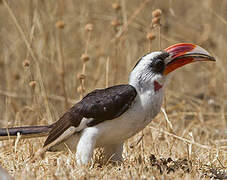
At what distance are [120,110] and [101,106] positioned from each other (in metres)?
0.12

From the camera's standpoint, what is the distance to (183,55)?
2.75 metres

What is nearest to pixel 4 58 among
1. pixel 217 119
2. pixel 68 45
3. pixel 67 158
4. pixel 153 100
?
pixel 68 45

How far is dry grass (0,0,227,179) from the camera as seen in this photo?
9.47 ft

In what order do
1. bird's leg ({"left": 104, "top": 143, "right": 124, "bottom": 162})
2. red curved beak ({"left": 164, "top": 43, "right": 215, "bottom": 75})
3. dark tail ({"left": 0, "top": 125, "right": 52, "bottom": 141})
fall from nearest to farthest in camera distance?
red curved beak ({"left": 164, "top": 43, "right": 215, "bottom": 75}) < bird's leg ({"left": 104, "top": 143, "right": 124, "bottom": 162}) < dark tail ({"left": 0, "top": 125, "right": 52, "bottom": 141})

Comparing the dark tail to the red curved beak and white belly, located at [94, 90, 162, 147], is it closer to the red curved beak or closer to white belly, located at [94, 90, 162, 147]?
white belly, located at [94, 90, 162, 147]

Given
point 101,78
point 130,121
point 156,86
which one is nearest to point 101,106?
point 130,121

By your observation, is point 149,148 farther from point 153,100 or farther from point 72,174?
point 72,174

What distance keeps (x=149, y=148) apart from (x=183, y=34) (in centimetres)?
315

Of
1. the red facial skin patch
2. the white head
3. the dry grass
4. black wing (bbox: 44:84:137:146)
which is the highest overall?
the white head

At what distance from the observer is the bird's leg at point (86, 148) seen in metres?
2.66

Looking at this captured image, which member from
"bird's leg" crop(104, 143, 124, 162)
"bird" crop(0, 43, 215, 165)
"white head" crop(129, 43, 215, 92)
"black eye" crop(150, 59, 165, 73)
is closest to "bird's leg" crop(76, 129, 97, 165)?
"bird" crop(0, 43, 215, 165)

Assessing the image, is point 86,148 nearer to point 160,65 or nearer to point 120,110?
point 120,110

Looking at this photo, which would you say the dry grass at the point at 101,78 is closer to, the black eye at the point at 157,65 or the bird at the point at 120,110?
the bird at the point at 120,110

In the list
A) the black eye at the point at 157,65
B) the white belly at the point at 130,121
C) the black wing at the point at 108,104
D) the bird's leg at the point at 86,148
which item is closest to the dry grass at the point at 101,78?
the bird's leg at the point at 86,148
